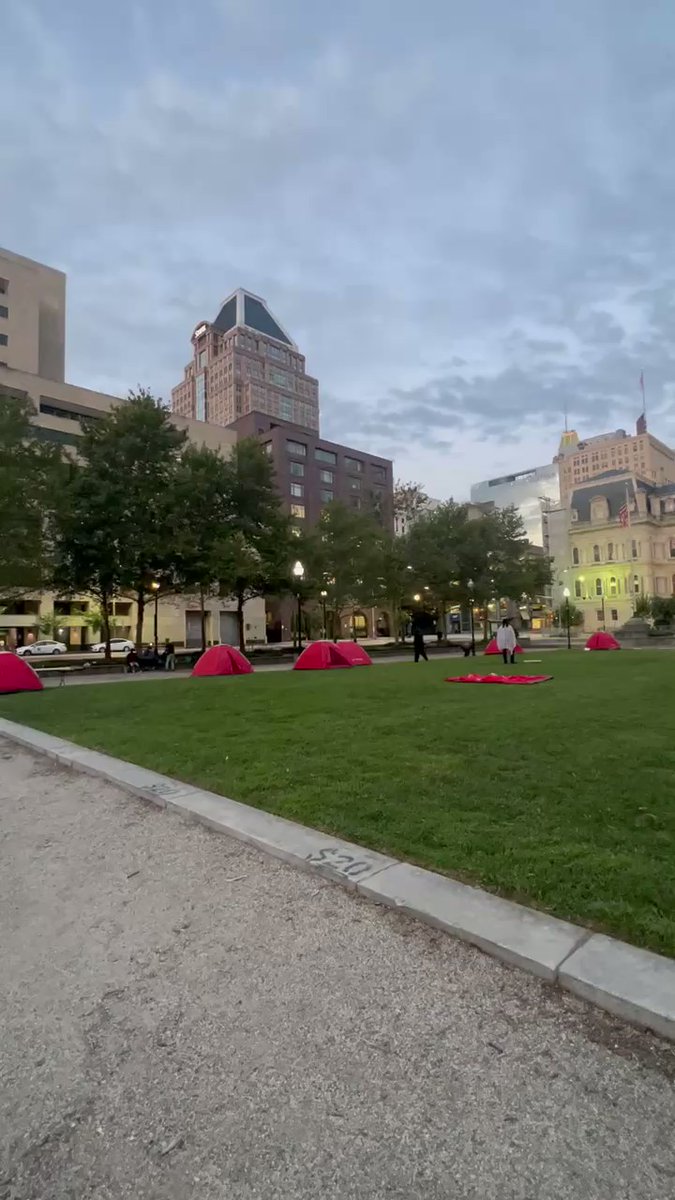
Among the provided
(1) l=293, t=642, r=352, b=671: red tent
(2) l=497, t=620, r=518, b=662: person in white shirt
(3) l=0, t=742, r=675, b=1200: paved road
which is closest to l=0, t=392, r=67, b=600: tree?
(1) l=293, t=642, r=352, b=671: red tent

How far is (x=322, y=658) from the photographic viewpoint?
21.8 metres

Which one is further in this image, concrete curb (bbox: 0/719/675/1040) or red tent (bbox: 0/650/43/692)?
red tent (bbox: 0/650/43/692)

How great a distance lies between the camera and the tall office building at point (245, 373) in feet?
467

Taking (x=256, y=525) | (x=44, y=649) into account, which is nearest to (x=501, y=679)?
(x=256, y=525)

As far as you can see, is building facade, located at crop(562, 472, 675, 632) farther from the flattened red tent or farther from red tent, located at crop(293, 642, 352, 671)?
the flattened red tent

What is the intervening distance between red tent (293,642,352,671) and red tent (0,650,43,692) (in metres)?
8.69

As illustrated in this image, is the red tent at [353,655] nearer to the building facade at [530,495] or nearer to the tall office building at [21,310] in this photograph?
the tall office building at [21,310]

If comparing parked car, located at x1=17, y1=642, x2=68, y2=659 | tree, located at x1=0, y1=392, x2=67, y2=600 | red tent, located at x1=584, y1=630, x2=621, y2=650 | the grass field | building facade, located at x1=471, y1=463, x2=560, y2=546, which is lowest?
the grass field

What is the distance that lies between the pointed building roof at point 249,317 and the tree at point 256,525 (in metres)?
145

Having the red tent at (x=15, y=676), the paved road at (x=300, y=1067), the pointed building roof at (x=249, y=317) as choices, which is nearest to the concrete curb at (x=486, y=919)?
the paved road at (x=300, y=1067)

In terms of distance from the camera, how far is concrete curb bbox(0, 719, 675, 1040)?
8.10 feet

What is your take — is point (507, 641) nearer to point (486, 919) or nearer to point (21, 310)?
point (486, 919)

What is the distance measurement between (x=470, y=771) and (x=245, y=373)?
15032 centimetres

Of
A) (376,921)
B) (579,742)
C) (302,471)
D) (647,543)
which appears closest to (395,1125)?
(376,921)
